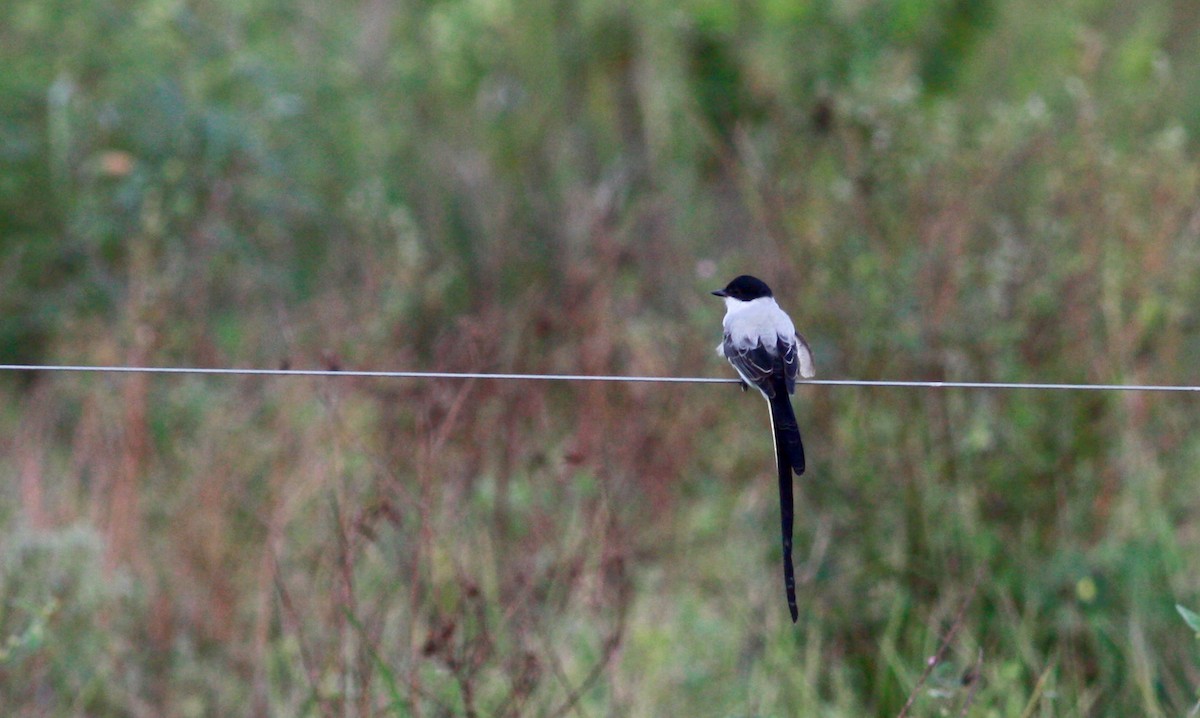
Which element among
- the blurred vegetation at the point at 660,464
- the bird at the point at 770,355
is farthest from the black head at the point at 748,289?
the blurred vegetation at the point at 660,464

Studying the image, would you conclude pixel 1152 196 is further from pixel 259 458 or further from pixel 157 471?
pixel 157 471

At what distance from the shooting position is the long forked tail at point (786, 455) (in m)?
3.38

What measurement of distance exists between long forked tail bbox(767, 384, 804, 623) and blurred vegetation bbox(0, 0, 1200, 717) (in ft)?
1.70

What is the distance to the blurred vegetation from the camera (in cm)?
469

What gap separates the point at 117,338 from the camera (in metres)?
6.92

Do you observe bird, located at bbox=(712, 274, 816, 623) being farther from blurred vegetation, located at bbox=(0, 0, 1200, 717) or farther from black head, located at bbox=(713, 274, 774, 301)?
blurred vegetation, located at bbox=(0, 0, 1200, 717)

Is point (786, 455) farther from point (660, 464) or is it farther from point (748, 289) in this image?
point (660, 464)

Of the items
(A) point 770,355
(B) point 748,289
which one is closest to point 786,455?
(A) point 770,355

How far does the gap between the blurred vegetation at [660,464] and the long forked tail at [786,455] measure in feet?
1.70

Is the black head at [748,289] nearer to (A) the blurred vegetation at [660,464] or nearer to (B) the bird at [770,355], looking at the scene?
(B) the bird at [770,355]

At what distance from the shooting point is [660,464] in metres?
6.40

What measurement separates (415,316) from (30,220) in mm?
A: 3048

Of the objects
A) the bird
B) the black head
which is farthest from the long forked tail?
the black head

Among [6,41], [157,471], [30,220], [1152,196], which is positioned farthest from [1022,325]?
[6,41]
